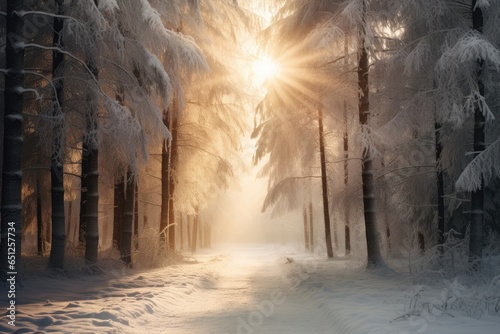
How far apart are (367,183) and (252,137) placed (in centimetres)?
735

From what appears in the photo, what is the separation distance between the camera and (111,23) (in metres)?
10.8

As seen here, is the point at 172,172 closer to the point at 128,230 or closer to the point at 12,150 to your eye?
the point at 128,230

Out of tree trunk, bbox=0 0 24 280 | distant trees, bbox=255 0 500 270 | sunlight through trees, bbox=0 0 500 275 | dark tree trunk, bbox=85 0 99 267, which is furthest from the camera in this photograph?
dark tree trunk, bbox=85 0 99 267

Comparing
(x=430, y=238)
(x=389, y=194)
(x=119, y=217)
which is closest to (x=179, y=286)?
(x=119, y=217)

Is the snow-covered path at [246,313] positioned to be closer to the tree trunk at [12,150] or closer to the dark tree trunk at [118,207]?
the tree trunk at [12,150]

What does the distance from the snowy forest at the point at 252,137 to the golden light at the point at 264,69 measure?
9cm

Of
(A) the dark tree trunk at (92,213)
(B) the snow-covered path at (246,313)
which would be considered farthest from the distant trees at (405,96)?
(A) the dark tree trunk at (92,213)

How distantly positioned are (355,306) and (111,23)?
8.87 meters

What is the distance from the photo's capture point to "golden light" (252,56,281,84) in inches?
571

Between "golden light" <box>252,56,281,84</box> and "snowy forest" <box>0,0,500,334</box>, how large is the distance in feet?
0.31

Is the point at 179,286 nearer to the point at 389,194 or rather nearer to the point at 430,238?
the point at 389,194

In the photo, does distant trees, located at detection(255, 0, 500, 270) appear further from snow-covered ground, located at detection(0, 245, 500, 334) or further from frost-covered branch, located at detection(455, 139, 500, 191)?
snow-covered ground, located at detection(0, 245, 500, 334)

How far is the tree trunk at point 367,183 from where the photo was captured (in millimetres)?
11875

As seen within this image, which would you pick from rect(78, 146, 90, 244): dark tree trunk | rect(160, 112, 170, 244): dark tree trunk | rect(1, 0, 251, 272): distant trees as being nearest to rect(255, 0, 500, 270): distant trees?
rect(1, 0, 251, 272): distant trees
